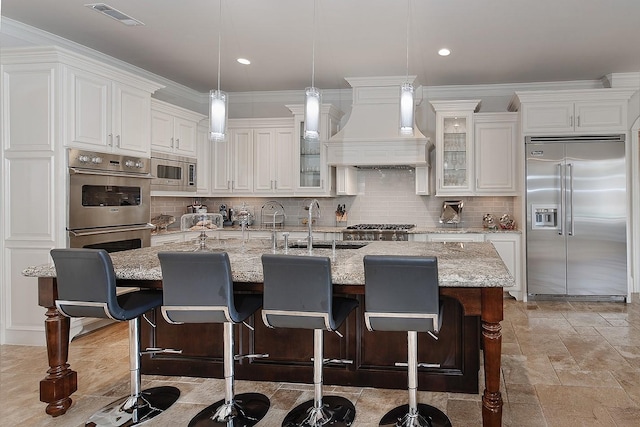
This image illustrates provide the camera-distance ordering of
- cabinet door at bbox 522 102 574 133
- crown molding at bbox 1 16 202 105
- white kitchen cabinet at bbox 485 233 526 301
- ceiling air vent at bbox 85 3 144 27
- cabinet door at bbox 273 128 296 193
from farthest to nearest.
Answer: cabinet door at bbox 273 128 296 193
white kitchen cabinet at bbox 485 233 526 301
cabinet door at bbox 522 102 574 133
crown molding at bbox 1 16 202 105
ceiling air vent at bbox 85 3 144 27

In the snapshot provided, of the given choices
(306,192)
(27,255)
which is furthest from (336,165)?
(27,255)

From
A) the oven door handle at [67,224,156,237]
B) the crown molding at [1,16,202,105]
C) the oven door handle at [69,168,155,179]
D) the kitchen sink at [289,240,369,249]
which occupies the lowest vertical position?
the kitchen sink at [289,240,369,249]

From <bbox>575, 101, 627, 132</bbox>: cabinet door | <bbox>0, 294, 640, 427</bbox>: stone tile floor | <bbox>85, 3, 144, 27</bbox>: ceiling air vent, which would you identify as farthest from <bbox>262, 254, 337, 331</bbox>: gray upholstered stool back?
<bbox>575, 101, 627, 132</bbox>: cabinet door

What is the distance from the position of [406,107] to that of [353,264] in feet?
3.82

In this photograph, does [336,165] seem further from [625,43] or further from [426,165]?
[625,43]

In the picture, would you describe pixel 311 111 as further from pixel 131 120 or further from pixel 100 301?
pixel 131 120

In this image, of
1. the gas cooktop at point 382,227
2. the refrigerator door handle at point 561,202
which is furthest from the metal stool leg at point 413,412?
the refrigerator door handle at point 561,202

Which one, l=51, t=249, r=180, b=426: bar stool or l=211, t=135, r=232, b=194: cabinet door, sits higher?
l=211, t=135, r=232, b=194: cabinet door

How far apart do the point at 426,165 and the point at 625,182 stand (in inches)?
89.6

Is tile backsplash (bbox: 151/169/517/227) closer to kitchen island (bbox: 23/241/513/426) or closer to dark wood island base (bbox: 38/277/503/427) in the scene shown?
kitchen island (bbox: 23/241/513/426)

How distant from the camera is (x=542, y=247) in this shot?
18.0 ft

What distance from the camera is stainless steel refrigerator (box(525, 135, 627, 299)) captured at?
17.6ft

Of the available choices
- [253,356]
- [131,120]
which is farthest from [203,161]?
[253,356]

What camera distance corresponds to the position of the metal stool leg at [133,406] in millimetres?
2568
